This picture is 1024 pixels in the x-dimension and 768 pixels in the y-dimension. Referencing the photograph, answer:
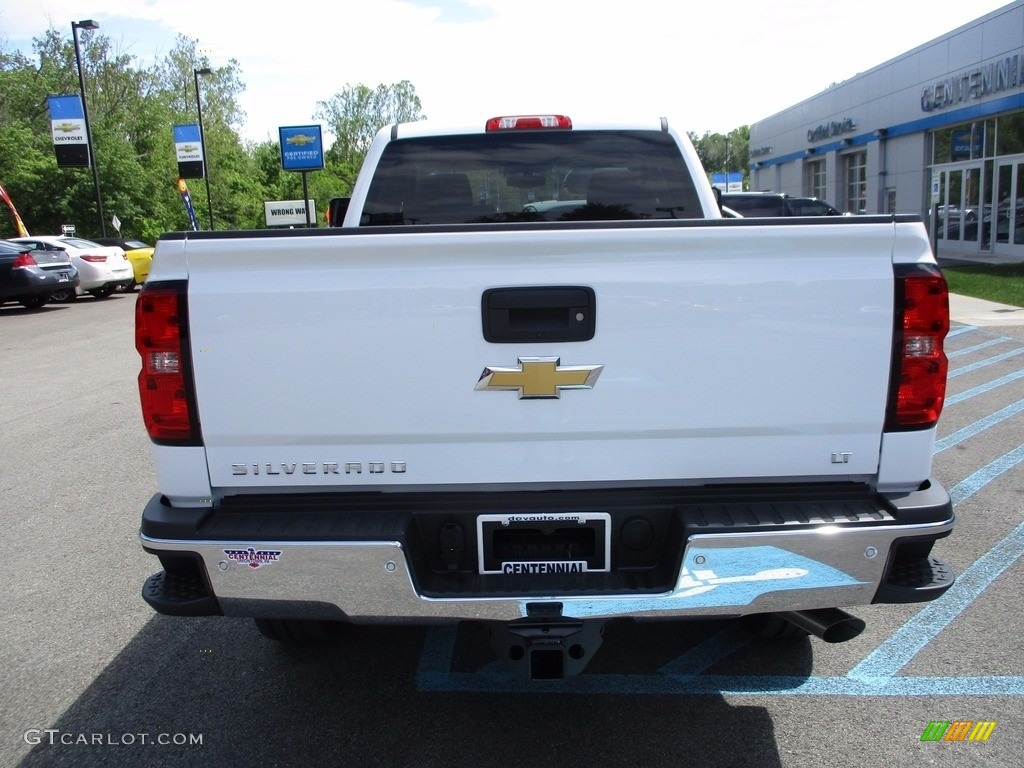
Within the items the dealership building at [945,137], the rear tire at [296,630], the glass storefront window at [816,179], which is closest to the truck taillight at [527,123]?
the rear tire at [296,630]

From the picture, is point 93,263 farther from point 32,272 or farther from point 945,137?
point 945,137

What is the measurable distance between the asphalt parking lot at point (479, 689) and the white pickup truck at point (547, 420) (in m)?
0.63

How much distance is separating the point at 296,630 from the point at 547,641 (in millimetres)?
1383

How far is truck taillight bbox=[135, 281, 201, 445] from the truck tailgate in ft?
0.15

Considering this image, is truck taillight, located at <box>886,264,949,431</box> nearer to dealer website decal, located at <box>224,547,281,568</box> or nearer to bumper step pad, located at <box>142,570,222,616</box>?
dealer website decal, located at <box>224,547,281,568</box>

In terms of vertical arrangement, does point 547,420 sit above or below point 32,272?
below

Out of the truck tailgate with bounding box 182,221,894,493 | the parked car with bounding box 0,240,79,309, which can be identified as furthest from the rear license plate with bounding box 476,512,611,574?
the parked car with bounding box 0,240,79,309

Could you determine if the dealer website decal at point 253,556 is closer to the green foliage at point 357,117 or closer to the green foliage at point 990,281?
the green foliage at point 990,281

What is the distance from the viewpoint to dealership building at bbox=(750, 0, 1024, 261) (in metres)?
21.7

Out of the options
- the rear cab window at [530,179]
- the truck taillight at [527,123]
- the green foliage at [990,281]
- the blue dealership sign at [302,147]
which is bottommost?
the green foliage at [990,281]

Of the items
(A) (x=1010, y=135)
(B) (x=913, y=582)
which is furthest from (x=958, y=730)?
(A) (x=1010, y=135)

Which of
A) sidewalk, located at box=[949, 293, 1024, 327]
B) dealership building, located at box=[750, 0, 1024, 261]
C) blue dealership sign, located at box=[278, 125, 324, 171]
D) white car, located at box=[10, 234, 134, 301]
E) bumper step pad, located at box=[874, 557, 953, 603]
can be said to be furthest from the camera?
blue dealership sign, located at box=[278, 125, 324, 171]

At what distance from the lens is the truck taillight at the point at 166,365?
2.53 m

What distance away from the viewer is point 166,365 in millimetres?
2566
